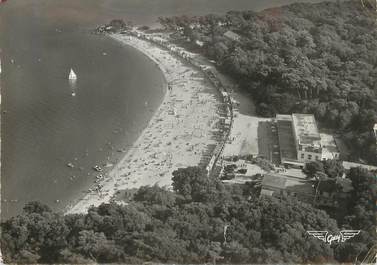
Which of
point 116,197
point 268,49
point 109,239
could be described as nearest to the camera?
point 109,239

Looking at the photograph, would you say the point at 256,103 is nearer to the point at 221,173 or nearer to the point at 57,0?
the point at 221,173

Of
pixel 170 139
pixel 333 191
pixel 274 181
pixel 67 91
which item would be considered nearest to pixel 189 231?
pixel 274 181

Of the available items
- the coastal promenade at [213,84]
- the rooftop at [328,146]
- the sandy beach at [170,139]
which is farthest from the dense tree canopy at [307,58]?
the sandy beach at [170,139]

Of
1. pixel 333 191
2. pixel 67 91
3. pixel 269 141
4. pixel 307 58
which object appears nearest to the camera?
pixel 333 191

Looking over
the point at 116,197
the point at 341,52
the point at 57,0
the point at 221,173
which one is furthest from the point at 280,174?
the point at 57,0

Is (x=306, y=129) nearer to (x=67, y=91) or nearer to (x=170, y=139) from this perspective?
(x=170, y=139)

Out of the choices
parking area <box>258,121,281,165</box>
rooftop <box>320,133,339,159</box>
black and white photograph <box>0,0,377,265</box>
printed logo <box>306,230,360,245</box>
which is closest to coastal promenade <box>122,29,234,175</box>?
black and white photograph <box>0,0,377,265</box>

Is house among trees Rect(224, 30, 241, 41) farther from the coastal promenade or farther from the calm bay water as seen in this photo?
the coastal promenade
